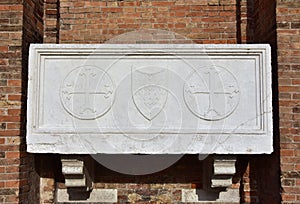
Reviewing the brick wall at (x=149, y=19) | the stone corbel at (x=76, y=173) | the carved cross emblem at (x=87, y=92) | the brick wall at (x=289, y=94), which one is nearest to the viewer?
the brick wall at (x=289, y=94)

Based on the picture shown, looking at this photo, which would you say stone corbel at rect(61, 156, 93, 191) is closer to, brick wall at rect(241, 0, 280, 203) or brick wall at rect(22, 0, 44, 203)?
brick wall at rect(22, 0, 44, 203)

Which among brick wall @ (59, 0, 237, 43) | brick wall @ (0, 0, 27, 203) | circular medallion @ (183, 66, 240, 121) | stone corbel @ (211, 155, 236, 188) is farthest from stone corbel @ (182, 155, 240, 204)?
brick wall @ (0, 0, 27, 203)

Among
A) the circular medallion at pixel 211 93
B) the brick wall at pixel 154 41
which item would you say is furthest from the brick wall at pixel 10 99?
the circular medallion at pixel 211 93

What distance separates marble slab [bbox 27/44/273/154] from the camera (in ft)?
10.4

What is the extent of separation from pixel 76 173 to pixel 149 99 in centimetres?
98

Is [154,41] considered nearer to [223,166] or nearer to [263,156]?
[223,166]

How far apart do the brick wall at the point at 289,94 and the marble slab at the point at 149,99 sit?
0.40ft

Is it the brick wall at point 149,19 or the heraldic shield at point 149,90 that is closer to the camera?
the heraldic shield at point 149,90

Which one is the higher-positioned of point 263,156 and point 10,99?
point 10,99

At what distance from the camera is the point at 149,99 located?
10.5ft

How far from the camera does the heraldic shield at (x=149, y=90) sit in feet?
10.5

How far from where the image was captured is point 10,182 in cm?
312

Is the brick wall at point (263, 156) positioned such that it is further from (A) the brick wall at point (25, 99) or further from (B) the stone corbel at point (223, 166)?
(A) the brick wall at point (25, 99)

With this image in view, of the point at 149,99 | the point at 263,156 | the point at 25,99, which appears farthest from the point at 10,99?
the point at 263,156
